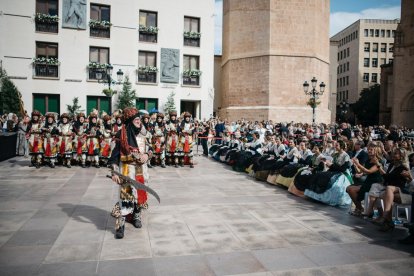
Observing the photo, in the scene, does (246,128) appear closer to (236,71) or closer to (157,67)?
(157,67)

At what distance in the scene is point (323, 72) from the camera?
33.4 metres

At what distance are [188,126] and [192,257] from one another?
9.00 meters

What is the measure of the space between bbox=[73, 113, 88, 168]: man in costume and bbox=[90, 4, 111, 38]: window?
14.7m

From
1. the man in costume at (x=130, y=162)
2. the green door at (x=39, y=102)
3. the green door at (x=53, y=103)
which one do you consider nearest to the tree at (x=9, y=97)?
the green door at (x=39, y=102)

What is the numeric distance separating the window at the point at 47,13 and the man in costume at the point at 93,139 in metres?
15.0

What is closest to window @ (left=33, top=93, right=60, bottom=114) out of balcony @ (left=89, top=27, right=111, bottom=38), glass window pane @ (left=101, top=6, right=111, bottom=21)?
balcony @ (left=89, top=27, right=111, bottom=38)

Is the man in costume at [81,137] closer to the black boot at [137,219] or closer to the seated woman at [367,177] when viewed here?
the black boot at [137,219]

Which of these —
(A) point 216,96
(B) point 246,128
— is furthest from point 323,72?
(B) point 246,128

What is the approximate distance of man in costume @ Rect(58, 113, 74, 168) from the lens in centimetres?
1273

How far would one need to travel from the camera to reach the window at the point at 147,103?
2681 cm

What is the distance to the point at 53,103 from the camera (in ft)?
81.5

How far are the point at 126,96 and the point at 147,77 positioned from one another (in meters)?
2.89

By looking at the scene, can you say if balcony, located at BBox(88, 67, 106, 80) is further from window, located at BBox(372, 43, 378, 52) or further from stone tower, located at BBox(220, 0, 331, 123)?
window, located at BBox(372, 43, 378, 52)

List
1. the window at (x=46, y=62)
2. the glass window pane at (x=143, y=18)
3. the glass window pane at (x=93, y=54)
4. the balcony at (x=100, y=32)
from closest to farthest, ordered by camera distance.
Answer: the window at (x=46, y=62) → the balcony at (x=100, y=32) → the glass window pane at (x=93, y=54) → the glass window pane at (x=143, y=18)
